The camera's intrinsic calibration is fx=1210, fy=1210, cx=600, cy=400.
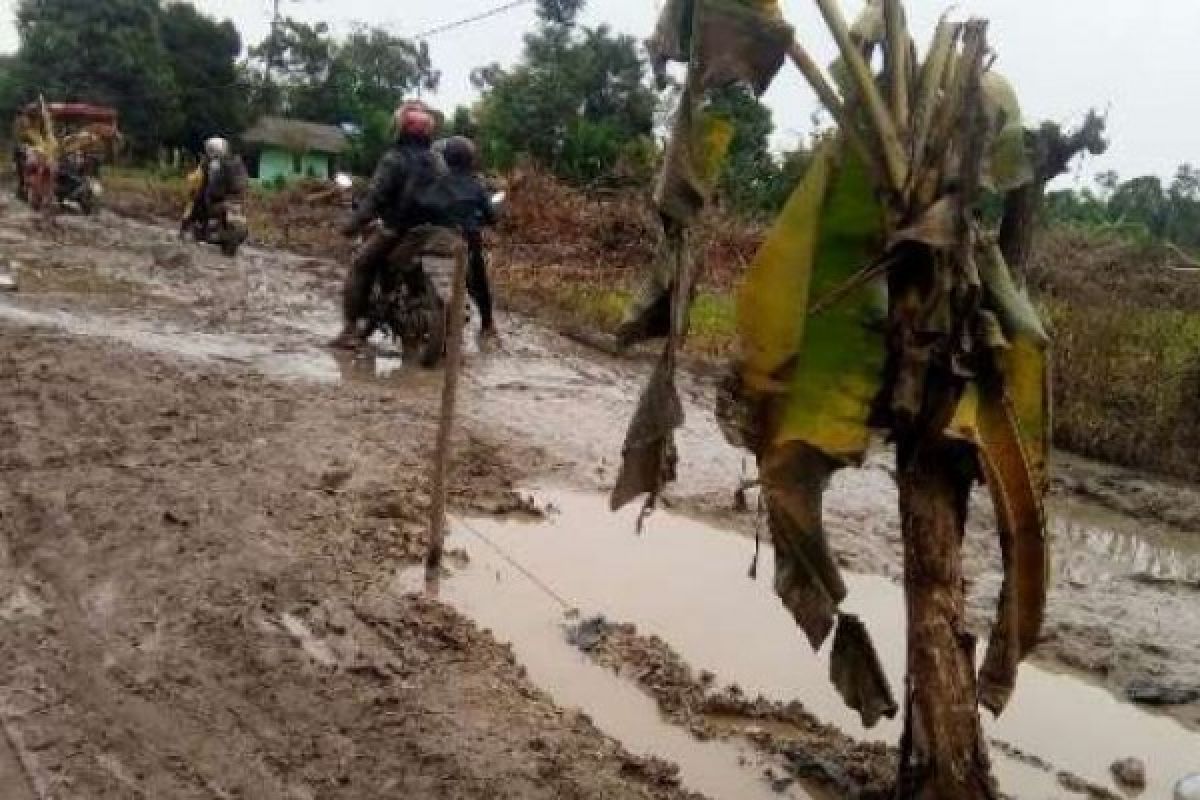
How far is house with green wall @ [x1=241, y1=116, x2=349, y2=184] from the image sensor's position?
4509 centimetres

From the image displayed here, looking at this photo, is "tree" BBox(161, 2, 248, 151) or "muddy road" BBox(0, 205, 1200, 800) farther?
"tree" BBox(161, 2, 248, 151)

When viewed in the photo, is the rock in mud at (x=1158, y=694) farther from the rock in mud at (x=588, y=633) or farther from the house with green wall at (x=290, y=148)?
the house with green wall at (x=290, y=148)

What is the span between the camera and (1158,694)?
476 cm

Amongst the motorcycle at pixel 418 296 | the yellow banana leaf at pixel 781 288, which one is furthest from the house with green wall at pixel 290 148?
the yellow banana leaf at pixel 781 288

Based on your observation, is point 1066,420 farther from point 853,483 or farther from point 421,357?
point 421,357

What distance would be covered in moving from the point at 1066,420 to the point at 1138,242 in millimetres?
19299

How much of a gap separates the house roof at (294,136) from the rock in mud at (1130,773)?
1672 inches

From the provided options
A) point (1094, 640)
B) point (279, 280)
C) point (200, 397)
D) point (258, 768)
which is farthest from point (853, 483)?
point (279, 280)

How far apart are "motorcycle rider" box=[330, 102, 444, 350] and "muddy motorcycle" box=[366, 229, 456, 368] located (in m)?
0.15

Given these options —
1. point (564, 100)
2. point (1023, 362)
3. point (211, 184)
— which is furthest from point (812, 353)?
point (564, 100)

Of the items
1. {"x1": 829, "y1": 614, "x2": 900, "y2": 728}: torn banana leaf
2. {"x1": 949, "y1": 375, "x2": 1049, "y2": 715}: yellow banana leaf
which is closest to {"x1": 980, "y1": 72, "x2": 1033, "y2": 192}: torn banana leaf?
{"x1": 949, "y1": 375, "x2": 1049, "y2": 715}: yellow banana leaf

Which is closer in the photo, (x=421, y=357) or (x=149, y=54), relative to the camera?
(x=421, y=357)

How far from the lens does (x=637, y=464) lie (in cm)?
352

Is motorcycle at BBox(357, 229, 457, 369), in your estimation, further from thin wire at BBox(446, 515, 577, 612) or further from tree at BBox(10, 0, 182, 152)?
tree at BBox(10, 0, 182, 152)
